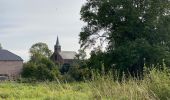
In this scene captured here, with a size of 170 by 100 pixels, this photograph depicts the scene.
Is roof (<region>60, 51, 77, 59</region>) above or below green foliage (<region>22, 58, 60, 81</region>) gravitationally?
above

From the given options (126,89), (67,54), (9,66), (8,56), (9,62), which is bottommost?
(126,89)

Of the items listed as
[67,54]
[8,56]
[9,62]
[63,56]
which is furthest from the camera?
[67,54]

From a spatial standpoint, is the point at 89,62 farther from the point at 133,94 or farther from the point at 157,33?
the point at 133,94

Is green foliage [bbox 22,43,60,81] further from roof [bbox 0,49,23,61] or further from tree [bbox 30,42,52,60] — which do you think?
tree [bbox 30,42,52,60]

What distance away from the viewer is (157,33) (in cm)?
3681

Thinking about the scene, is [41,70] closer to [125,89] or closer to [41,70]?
[41,70]

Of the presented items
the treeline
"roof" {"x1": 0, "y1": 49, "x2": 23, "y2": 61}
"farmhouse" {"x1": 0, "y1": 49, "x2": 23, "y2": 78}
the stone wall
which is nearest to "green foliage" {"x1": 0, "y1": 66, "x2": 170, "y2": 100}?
the treeline

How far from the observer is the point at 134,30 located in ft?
121

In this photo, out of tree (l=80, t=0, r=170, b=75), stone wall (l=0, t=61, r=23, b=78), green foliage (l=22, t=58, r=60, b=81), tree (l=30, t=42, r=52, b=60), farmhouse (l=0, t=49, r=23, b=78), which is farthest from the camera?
tree (l=30, t=42, r=52, b=60)

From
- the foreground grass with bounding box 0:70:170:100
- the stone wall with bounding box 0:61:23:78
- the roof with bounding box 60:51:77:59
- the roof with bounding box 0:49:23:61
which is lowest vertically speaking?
the foreground grass with bounding box 0:70:170:100

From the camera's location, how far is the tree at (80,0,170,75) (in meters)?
35.2

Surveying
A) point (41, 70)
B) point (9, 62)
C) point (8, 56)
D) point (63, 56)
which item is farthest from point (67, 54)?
point (41, 70)

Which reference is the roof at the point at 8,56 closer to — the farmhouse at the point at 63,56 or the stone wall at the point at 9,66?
the stone wall at the point at 9,66

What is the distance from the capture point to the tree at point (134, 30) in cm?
3522
